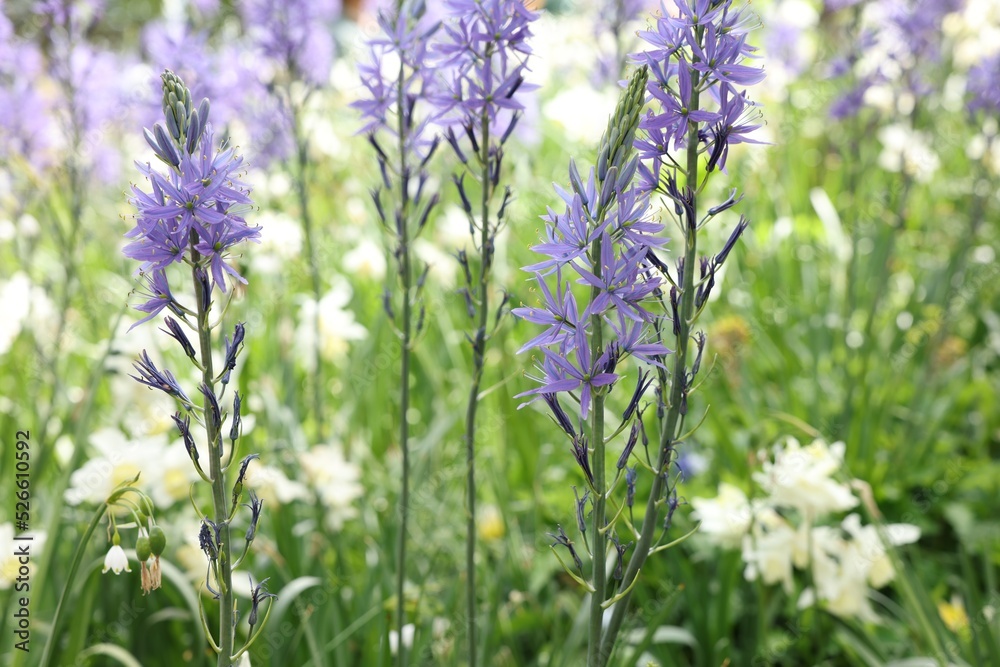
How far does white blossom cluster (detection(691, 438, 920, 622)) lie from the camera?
257cm

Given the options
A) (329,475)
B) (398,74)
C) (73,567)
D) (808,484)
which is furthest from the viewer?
(329,475)

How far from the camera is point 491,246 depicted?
2.01 m


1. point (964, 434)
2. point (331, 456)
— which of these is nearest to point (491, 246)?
point (331, 456)

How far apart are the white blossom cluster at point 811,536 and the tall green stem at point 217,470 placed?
174 centimetres

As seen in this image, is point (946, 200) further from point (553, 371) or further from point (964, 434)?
point (553, 371)

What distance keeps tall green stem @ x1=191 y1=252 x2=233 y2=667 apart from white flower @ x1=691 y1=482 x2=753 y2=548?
5.75 feet

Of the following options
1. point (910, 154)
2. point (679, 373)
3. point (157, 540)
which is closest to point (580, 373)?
point (679, 373)

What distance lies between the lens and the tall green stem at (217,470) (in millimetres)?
1389

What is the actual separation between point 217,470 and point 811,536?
2.02 m

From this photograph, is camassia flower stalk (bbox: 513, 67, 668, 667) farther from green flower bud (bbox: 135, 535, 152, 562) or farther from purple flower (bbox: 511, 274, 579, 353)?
green flower bud (bbox: 135, 535, 152, 562)

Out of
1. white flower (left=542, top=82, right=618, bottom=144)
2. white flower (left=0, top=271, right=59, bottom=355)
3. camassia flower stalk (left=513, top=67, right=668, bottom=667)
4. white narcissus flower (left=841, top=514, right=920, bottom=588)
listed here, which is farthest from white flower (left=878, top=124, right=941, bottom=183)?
white flower (left=0, top=271, right=59, bottom=355)

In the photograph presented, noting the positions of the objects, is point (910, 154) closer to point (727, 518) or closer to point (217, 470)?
point (727, 518)

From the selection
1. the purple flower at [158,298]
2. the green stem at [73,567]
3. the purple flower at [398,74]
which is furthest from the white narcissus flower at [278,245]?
the purple flower at [158,298]

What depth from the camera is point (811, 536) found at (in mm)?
2621
